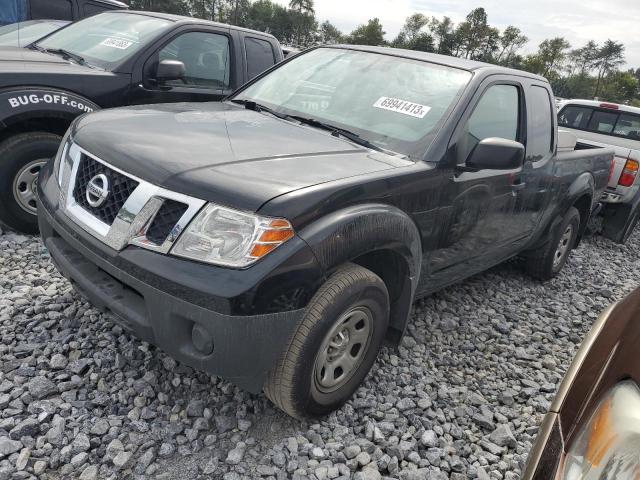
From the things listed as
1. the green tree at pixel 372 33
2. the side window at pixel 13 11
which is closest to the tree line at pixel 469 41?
the green tree at pixel 372 33

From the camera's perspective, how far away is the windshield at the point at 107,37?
4.21 meters

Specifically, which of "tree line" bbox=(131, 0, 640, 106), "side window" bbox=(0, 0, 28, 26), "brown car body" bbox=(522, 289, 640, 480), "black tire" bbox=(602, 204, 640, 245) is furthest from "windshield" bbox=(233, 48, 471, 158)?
"tree line" bbox=(131, 0, 640, 106)

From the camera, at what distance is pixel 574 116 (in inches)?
314

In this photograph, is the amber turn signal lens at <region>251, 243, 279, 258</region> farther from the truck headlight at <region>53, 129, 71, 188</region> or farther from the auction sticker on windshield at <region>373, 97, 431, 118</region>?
the auction sticker on windshield at <region>373, 97, 431, 118</region>

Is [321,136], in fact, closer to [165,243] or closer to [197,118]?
[197,118]

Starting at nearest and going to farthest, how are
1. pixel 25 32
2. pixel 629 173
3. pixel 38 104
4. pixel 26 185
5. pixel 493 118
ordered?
pixel 493 118, pixel 38 104, pixel 26 185, pixel 25 32, pixel 629 173

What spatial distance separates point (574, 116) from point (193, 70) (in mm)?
6131

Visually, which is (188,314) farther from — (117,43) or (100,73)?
(117,43)

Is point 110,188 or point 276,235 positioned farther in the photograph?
point 110,188

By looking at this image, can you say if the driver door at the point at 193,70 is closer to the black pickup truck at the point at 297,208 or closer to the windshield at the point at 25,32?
the black pickup truck at the point at 297,208

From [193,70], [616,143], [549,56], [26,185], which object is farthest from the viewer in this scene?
[549,56]

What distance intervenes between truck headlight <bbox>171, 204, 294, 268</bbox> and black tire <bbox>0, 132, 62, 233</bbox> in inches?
91.9

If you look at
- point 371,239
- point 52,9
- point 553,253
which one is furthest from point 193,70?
point 52,9

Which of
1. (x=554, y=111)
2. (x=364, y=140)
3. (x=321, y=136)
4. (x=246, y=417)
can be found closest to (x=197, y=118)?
(x=321, y=136)
